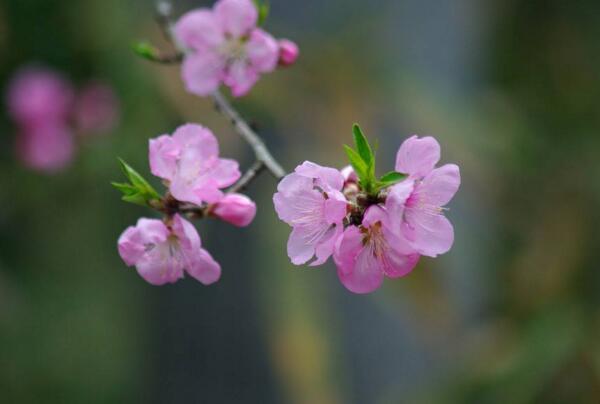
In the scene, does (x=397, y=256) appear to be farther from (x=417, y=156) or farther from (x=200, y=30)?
(x=200, y=30)

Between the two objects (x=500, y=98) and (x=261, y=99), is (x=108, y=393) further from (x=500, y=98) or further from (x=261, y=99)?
(x=500, y=98)

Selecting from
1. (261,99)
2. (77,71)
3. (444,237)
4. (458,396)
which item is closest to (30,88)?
(77,71)

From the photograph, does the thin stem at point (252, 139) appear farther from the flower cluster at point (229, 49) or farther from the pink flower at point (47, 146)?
the pink flower at point (47, 146)

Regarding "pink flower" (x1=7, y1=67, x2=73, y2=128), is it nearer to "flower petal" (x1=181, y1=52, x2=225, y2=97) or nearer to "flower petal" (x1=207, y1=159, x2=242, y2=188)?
"flower petal" (x1=181, y1=52, x2=225, y2=97)

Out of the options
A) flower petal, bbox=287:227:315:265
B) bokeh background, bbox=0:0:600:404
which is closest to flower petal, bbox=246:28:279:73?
flower petal, bbox=287:227:315:265

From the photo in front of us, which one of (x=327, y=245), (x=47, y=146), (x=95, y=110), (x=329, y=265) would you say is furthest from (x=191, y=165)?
(x=329, y=265)

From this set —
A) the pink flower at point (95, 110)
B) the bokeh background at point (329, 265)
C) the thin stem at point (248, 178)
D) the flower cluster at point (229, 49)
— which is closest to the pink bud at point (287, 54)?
the flower cluster at point (229, 49)
